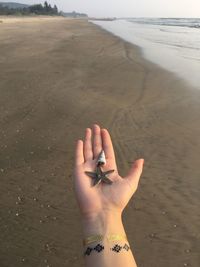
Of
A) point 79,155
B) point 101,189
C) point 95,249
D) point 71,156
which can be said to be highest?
point 79,155

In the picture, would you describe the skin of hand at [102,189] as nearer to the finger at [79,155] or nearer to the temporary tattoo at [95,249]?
the finger at [79,155]

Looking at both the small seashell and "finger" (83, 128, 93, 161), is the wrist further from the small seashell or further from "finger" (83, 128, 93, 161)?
"finger" (83, 128, 93, 161)

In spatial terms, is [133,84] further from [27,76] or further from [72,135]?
[72,135]

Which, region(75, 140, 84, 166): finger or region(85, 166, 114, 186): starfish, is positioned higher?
region(75, 140, 84, 166): finger

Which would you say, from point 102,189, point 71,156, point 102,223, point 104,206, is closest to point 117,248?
point 102,223

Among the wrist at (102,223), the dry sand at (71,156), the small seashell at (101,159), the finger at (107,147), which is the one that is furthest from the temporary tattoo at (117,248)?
the dry sand at (71,156)

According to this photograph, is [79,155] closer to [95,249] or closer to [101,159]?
[101,159]

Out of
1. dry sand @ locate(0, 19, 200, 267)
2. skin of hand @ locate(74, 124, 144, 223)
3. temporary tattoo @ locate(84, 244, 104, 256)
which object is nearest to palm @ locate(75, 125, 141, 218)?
skin of hand @ locate(74, 124, 144, 223)

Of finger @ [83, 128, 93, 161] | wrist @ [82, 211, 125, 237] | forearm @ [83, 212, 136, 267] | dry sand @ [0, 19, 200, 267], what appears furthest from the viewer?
dry sand @ [0, 19, 200, 267]
